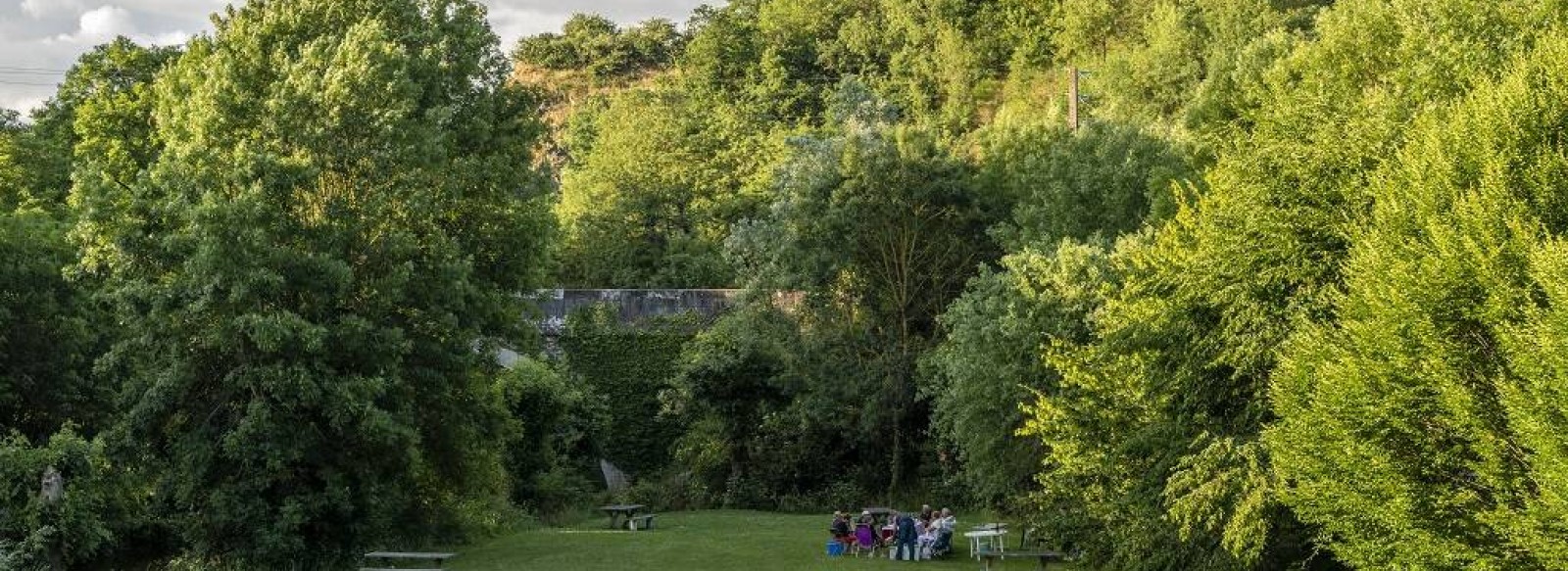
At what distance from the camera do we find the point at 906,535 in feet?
85.1

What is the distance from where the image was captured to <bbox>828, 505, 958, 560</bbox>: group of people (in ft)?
85.4

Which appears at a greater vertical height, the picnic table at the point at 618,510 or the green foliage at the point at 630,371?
the green foliage at the point at 630,371

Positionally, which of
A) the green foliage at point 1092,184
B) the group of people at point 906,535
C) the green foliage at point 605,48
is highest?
the green foliage at point 605,48

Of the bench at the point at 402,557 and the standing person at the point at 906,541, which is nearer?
the bench at the point at 402,557

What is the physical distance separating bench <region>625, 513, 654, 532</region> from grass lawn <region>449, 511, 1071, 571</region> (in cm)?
29

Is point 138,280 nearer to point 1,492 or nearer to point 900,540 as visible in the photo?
point 1,492

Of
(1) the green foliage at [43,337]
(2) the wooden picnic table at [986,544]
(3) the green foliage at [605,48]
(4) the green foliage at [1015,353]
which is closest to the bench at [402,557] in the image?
(1) the green foliage at [43,337]

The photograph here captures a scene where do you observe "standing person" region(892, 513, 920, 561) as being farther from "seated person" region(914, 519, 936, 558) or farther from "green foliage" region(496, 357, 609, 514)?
"green foliage" region(496, 357, 609, 514)

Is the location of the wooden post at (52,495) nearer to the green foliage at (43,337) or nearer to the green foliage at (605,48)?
the green foliage at (43,337)

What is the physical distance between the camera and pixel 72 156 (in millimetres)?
39469

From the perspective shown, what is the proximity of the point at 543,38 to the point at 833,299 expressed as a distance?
71637 mm

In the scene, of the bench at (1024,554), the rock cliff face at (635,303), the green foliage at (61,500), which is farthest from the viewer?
the rock cliff face at (635,303)

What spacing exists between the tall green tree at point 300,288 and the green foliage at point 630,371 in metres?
15.3

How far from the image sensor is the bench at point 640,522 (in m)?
32.3
